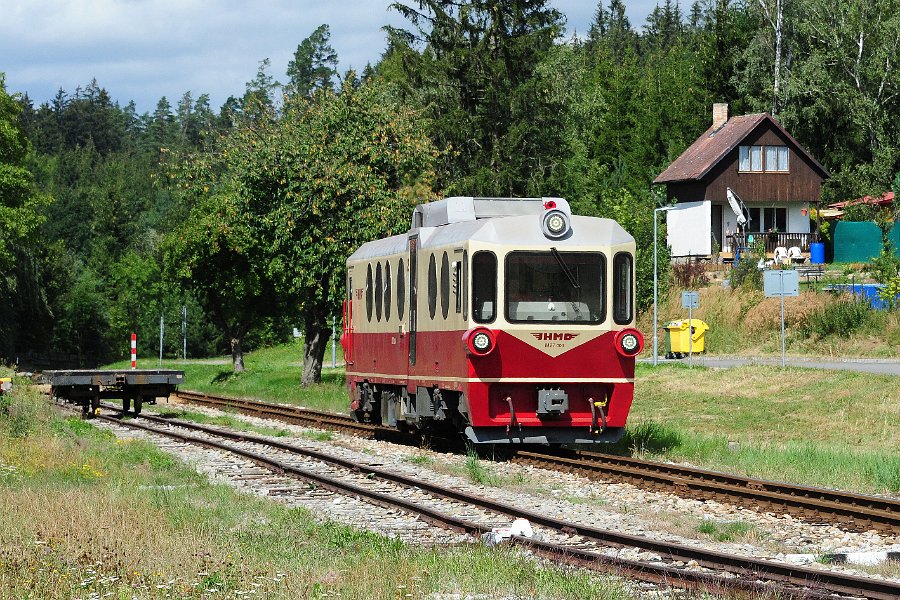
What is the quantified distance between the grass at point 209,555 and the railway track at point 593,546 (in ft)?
1.63

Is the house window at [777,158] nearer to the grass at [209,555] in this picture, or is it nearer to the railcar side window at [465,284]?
the railcar side window at [465,284]

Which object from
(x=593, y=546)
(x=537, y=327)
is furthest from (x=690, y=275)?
(x=593, y=546)

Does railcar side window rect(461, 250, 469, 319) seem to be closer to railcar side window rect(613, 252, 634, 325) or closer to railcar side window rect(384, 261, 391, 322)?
railcar side window rect(613, 252, 634, 325)

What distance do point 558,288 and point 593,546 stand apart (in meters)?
7.48

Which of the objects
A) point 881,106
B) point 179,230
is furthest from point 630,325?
point 881,106

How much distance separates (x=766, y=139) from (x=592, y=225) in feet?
172

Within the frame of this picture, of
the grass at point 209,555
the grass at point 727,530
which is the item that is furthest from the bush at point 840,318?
the grass at point 209,555

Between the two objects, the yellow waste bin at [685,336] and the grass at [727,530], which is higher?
the yellow waste bin at [685,336]

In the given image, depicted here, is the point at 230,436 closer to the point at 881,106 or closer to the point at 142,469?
the point at 142,469

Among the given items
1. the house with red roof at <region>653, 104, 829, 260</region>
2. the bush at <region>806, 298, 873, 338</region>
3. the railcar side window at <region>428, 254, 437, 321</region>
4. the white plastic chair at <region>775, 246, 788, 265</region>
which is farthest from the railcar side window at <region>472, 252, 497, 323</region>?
the house with red roof at <region>653, 104, 829, 260</region>

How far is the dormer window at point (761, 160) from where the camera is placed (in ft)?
223

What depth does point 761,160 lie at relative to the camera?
68.1 meters

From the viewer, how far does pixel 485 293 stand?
17.9m

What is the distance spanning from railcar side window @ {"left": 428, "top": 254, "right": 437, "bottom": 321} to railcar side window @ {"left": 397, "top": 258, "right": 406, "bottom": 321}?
1.46 metres
